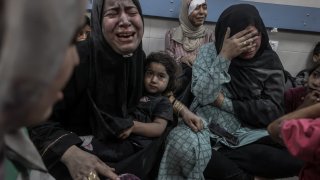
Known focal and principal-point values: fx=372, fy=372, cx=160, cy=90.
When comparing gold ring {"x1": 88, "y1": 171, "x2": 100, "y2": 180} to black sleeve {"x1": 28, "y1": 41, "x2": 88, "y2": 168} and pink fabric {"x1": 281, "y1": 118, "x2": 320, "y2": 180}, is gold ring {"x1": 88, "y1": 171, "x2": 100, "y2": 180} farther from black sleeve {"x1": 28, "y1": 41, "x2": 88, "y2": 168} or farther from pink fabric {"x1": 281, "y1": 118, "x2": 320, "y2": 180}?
pink fabric {"x1": 281, "y1": 118, "x2": 320, "y2": 180}

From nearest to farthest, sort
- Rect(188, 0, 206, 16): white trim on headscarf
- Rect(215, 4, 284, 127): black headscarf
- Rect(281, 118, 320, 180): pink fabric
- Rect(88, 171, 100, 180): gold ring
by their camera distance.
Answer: Rect(281, 118, 320, 180): pink fabric
Rect(88, 171, 100, 180): gold ring
Rect(215, 4, 284, 127): black headscarf
Rect(188, 0, 206, 16): white trim on headscarf

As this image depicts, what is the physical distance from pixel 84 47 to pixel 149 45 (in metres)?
2.02

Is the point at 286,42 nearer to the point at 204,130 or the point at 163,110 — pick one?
the point at 204,130

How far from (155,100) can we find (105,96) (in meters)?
0.31

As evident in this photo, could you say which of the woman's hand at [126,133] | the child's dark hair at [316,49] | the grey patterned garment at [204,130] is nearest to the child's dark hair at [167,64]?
the grey patterned garment at [204,130]

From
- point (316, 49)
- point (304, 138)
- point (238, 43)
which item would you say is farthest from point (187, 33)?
point (304, 138)

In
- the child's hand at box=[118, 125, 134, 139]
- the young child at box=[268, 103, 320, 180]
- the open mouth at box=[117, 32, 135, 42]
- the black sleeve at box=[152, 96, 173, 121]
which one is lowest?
the child's hand at box=[118, 125, 134, 139]

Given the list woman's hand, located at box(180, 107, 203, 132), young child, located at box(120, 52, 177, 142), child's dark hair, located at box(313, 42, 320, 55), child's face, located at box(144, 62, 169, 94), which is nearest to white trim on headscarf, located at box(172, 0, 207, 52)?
child's dark hair, located at box(313, 42, 320, 55)

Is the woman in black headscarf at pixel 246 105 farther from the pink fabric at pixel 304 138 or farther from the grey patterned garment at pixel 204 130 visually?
the pink fabric at pixel 304 138

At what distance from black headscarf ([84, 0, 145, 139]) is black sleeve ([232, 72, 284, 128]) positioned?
69 centimetres

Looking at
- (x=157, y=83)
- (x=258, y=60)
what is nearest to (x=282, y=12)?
(x=258, y=60)

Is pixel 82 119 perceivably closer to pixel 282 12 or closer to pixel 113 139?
pixel 113 139

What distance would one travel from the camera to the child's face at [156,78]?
197 cm

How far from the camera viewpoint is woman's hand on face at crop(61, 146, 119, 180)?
4.83 ft
